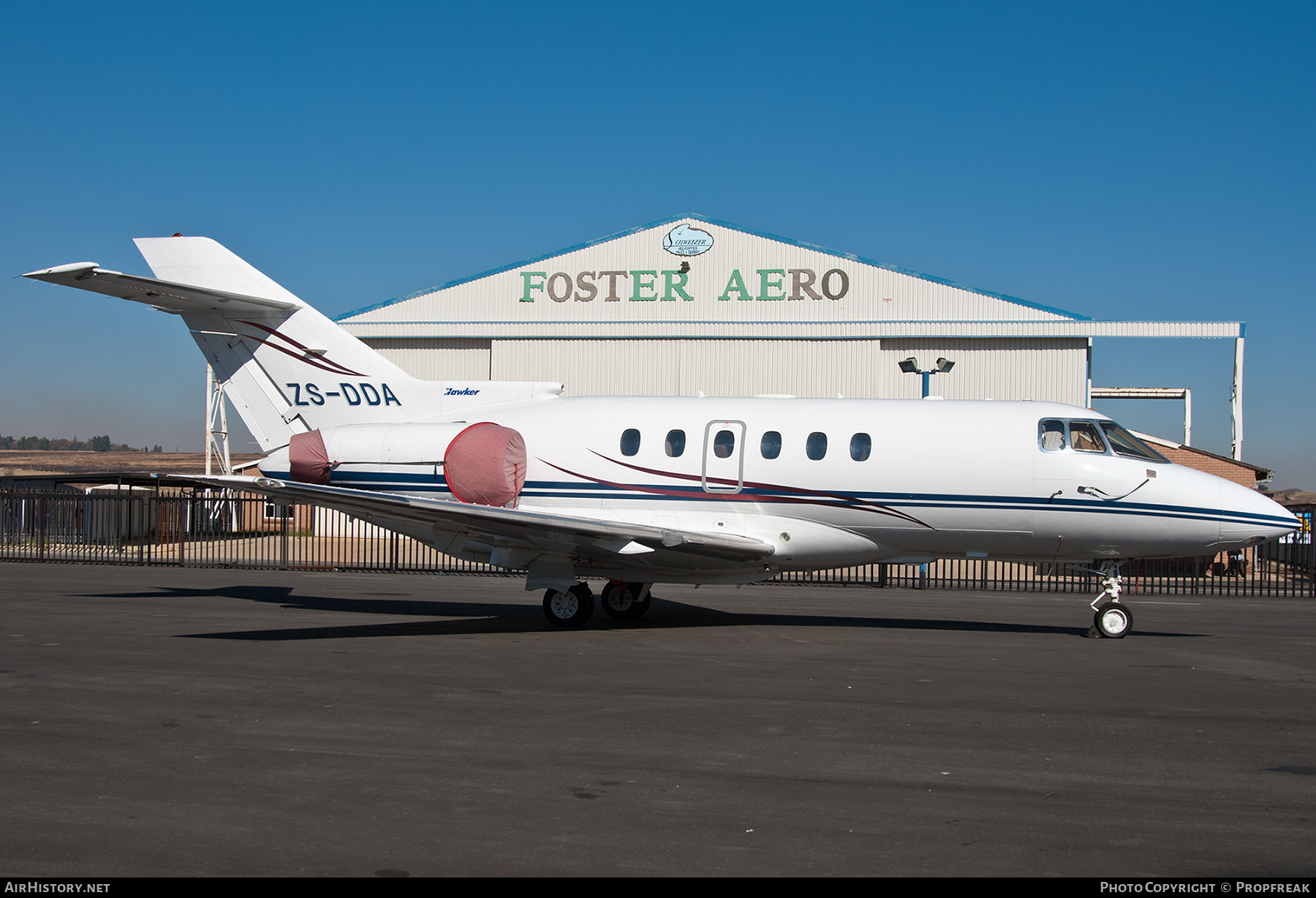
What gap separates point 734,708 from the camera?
880 cm

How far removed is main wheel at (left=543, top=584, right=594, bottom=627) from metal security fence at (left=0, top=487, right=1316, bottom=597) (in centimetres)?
747

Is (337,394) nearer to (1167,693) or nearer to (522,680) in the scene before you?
(522,680)

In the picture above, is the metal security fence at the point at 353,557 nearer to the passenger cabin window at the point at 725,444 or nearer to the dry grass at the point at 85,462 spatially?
the passenger cabin window at the point at 725,444

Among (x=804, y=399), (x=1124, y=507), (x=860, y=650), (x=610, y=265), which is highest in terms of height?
(x=610, y=265)

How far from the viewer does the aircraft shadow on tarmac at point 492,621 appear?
1362 centimetres

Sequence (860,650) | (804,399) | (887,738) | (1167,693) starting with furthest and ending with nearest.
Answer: (804,399) → (860,650) → (1167,693) → (887,738)

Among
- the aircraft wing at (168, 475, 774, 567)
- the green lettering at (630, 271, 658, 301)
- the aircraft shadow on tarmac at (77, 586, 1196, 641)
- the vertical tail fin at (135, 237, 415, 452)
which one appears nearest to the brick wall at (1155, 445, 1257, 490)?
the green lettering at (630, 271, 658, 301)

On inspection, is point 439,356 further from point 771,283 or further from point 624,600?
point 624,600

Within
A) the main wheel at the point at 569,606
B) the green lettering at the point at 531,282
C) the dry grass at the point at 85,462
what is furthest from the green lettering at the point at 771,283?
the dry grass at the point at 85,462

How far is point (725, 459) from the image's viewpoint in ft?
47.1

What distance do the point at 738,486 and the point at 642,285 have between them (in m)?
22.2

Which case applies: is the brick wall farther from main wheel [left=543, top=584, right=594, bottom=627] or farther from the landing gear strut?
main wheel [left=543, top=584, right=594, bottom=627]

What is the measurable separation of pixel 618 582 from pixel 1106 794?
9.60m

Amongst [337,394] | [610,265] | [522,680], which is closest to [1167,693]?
[522,680]
